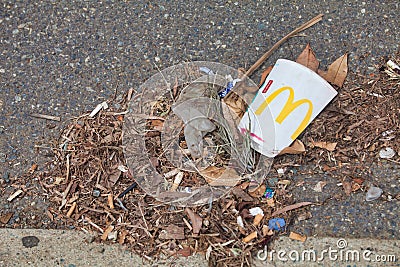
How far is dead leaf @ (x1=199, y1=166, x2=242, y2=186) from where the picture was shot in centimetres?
232

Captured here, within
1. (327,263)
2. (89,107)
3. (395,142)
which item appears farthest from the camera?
(89,107)

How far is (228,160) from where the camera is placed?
2354 mm

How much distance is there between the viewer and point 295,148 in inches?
91.9

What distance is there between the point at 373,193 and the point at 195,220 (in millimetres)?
796

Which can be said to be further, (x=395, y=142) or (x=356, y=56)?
(x=356, y=56)

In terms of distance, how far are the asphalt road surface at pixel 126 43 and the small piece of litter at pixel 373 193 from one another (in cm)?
58

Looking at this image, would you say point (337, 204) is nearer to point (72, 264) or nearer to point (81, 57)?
point (72, 264)

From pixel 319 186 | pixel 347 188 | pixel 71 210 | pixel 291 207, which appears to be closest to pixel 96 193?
pixel 71 210

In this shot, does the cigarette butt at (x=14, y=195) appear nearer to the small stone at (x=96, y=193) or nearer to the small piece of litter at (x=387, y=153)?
the small stone at (x=96, y=193)

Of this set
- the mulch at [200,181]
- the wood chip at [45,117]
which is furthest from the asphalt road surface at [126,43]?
the mulch at [200,181]

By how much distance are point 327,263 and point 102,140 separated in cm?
114

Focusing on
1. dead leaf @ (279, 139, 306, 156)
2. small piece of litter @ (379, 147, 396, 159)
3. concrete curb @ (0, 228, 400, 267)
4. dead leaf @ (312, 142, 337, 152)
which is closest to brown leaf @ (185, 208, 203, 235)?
concrete curb @ (0, 228, 400, 267)

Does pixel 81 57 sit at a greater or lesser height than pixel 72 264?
greater

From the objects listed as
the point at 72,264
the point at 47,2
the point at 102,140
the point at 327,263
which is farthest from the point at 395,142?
the point at 47,2
